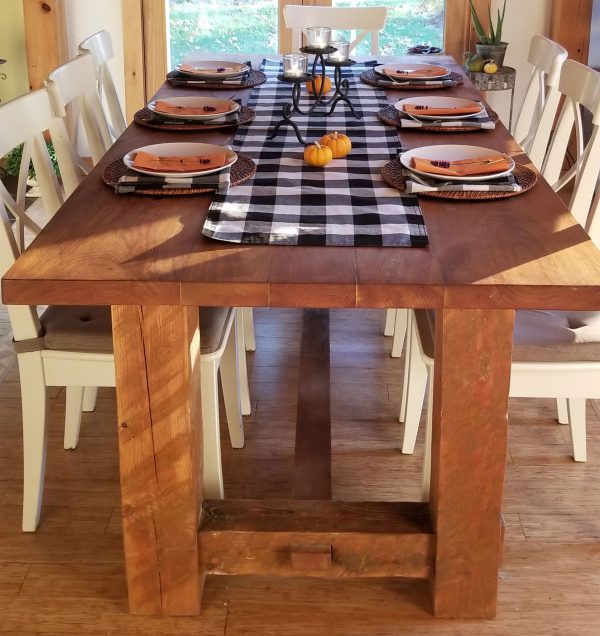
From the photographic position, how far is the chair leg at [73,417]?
253cm

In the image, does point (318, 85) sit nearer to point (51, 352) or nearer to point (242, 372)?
point (242, 372)

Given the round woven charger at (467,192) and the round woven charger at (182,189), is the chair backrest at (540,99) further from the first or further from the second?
the round woven charger at (182,189)

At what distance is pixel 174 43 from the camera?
466 centimetres

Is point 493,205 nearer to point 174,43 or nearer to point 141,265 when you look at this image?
point 141,265

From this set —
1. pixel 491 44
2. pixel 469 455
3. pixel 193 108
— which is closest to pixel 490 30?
pixel 491 44

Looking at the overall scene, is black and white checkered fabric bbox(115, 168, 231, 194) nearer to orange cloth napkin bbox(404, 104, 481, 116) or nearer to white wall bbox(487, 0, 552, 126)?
orange cloth napkin bbox(404, 104, 481, 116)

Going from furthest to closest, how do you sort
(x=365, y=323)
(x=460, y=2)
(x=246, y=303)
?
(x=460, y=2)
(x=365, y=323)
(x=246, y=303)

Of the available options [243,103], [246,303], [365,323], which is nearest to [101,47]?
[243,103]

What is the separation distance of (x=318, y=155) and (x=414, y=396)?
647mm

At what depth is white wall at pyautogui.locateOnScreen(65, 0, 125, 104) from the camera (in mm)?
4543

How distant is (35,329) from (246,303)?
2.23ft

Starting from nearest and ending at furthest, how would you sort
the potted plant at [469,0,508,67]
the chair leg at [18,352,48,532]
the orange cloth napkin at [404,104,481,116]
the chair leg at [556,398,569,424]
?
1. the chair leg at [18,352,48,532]
2. the orange cloth napkin at [404,104,481,116]
3. the chair leg at [556,398,569,424]
4. the potted plant at [469,0,508,67]

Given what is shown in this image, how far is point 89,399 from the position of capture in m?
2.77

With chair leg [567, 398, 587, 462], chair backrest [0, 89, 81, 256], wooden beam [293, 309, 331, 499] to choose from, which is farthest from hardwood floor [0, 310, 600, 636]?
chair backrest [0, 89, 81, 256]
